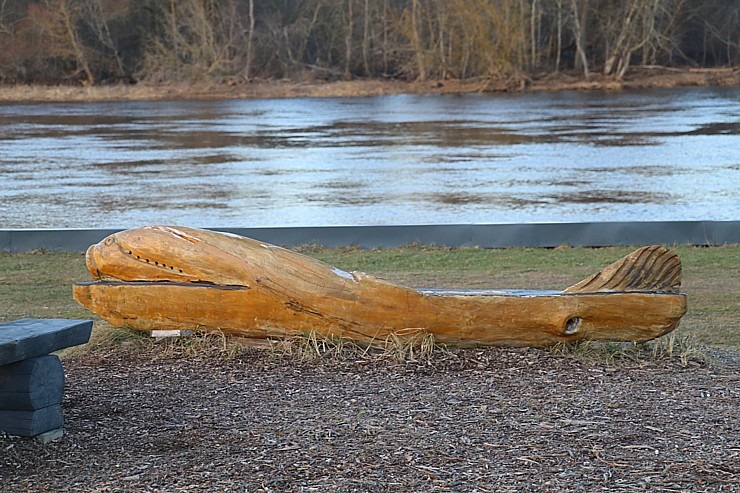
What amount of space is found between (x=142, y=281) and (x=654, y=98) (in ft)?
117

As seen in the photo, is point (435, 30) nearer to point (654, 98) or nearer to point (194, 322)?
point (654, 98)

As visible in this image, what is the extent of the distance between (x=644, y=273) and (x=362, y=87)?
40917 mm

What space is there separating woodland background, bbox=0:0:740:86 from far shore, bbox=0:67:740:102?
671 mm

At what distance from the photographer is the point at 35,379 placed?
4.25 metres

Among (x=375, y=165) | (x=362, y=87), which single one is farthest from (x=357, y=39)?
(x=375, y=165)

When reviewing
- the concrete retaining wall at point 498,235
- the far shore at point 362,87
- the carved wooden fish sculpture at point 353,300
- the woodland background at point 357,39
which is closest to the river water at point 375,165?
the concrete retaining wall at point 498,235

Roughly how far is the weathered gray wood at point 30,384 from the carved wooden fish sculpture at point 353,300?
1343 millimetres

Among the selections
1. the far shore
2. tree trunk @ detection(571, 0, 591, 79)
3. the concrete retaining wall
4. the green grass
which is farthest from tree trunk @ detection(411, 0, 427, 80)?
the green grass

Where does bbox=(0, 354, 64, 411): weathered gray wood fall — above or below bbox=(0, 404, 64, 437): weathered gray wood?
above

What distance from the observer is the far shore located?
45.2 meters

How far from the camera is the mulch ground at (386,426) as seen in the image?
3.90 m

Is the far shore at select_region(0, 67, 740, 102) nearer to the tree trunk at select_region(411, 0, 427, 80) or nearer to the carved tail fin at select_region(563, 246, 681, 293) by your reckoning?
the tree trunk at select_region(411, 0, 427, 80)

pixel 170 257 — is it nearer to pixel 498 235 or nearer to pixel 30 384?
pixel 30 384

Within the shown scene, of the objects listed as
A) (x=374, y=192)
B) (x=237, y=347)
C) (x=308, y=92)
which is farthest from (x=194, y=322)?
(x=308, y=92)
